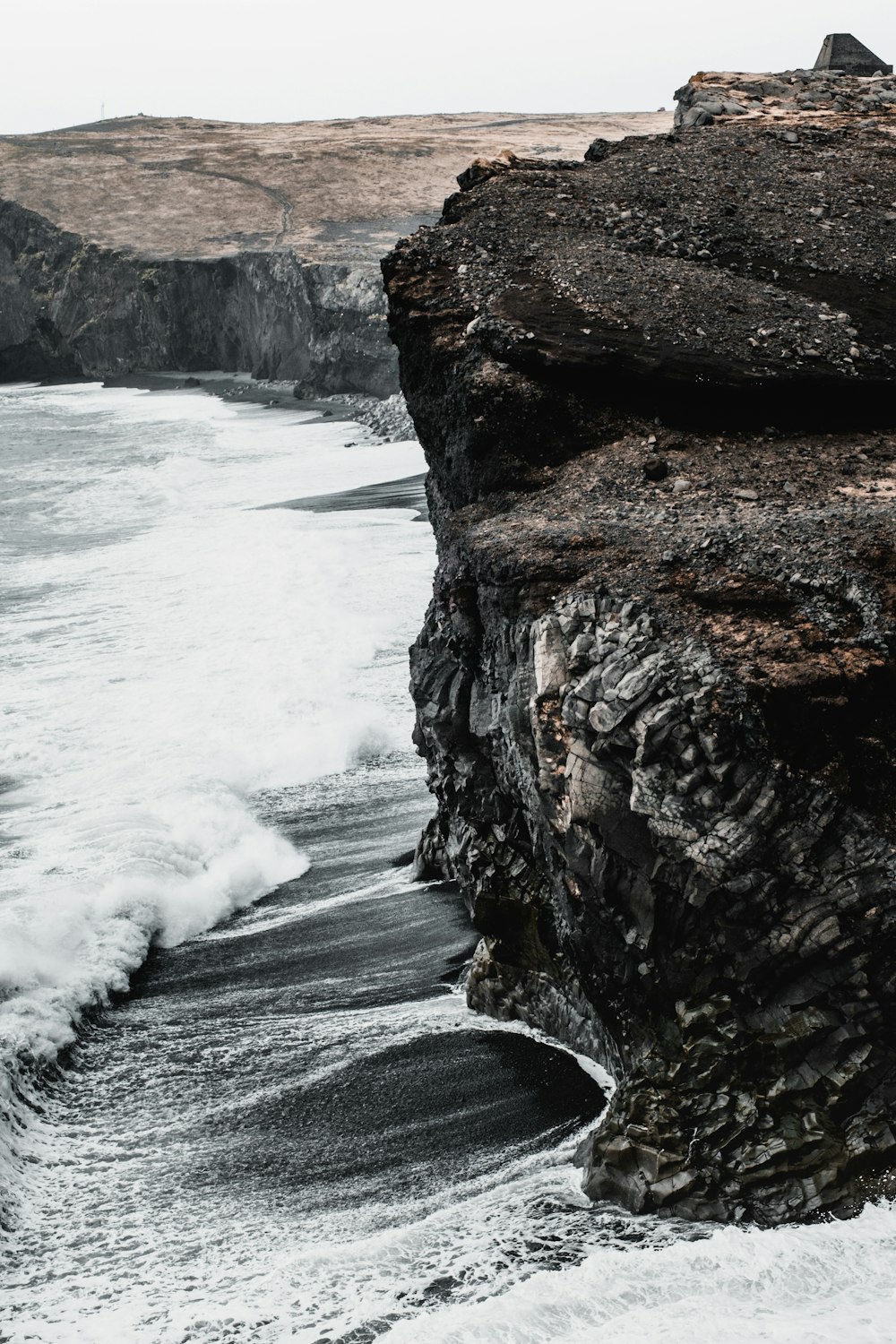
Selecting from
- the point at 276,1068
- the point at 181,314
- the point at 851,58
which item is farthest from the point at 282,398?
the point at 276,1068

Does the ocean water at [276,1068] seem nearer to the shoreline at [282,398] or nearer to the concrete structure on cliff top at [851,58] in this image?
the concrete structure on cliff top at [851,58]

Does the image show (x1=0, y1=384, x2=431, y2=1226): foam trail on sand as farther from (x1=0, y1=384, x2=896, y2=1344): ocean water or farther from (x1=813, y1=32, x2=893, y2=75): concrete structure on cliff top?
(x1=813, y1=32, x2=893, y2=75): concrete structure on cliff top

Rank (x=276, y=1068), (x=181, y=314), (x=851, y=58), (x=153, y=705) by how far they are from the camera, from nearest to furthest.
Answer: (x=276, y=1068)
(x=851, y=58)
(x=153, y=705)
(x=181, y=314)

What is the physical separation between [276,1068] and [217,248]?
55.0 m

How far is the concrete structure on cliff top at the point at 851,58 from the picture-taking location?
1494cm

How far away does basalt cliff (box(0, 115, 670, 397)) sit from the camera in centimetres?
4925

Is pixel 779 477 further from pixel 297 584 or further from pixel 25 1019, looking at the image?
pixel 297 584

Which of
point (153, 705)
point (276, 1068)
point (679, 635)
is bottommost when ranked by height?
point (276, 1068)

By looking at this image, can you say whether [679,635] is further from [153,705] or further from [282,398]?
[282,398]

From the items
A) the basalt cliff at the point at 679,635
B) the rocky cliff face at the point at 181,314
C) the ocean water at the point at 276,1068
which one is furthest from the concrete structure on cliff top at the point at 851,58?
the rocky cliff face at the point at 181,314

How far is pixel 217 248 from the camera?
57625 millimetres

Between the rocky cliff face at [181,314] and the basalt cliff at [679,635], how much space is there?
115 feet

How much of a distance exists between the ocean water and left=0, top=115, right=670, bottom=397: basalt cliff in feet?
105

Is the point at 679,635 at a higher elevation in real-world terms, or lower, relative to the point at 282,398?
lower
